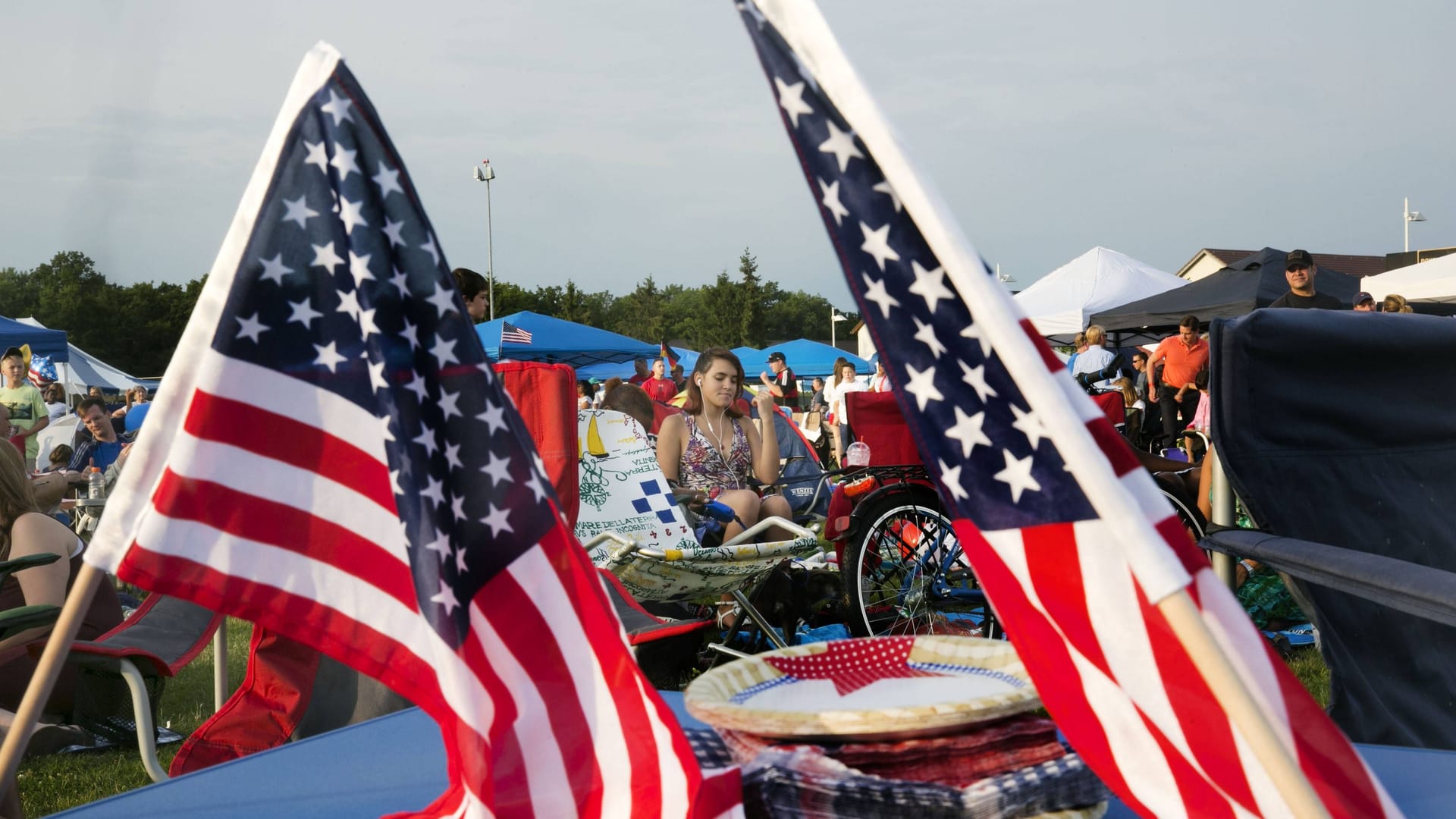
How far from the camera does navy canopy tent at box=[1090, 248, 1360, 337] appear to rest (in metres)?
12.6

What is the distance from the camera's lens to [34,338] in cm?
1357

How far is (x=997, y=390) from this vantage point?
1.09m

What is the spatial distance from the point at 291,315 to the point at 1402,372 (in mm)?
2156

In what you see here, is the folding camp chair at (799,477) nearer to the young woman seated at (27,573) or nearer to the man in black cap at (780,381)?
the young woman seated at (27,573)

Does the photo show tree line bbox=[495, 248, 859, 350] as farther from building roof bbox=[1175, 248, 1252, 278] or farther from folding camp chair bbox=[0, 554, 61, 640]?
folding camp chair bbox=[0, 554, 61, 640]

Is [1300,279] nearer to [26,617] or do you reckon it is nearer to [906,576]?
[906,576]

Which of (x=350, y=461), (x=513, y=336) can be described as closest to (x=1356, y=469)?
(x=350, y=461)

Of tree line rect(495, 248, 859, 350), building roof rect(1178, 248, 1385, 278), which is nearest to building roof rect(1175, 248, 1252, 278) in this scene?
building roof rect(1178, 248, 1385, 278)

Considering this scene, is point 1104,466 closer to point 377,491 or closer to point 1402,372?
point 377,491

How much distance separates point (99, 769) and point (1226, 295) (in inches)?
496

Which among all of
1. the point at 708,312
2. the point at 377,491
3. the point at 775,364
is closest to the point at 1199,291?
the point at 775,364

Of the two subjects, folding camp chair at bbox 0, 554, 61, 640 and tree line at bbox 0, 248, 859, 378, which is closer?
folding camp chair at bbox 0, 554, 61, 640

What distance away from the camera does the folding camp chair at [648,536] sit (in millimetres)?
4387

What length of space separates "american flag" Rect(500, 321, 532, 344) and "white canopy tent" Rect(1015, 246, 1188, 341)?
326 inches
